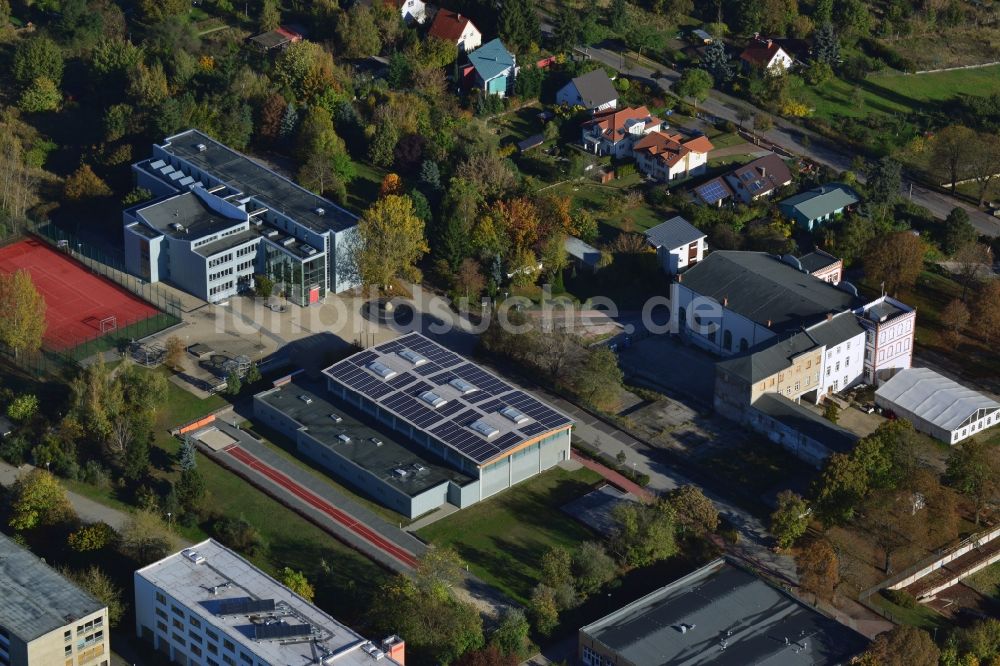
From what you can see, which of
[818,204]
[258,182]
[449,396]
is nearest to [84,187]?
[258,182]

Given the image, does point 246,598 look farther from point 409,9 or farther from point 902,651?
point 409,9

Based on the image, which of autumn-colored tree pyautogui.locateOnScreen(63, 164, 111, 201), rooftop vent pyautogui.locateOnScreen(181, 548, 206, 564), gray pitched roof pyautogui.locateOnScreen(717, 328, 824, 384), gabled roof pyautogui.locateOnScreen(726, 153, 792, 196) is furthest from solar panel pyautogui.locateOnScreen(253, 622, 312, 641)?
gabled roof pyautogui.locateOnScreen(726, 153, 792, 196)

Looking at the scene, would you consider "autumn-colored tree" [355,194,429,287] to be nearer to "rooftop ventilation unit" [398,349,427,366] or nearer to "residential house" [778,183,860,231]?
"rooftop ventilation unit" [398,349,427,366]

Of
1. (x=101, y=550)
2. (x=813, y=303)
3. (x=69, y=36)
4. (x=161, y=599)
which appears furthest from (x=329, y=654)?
(x=69, y=36)

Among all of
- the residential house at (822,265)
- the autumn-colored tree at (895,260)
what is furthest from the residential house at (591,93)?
the autumn-colored tree at (895,260)

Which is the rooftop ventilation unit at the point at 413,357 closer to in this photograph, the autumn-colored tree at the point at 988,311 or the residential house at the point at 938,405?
the residential house at the point at 938,405
